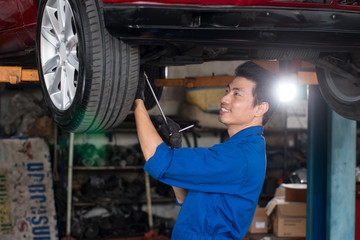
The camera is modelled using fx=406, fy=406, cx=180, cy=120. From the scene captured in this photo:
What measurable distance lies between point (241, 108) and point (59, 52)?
874 millimetres

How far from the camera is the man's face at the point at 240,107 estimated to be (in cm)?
181

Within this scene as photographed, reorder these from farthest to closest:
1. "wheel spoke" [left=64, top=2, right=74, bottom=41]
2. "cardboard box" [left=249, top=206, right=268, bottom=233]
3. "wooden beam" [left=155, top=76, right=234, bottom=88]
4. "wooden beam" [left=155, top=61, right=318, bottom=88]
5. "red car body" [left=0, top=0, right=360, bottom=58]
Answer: "cardboard box" [left=249, top=206, right=268, bottom=233] < "wooden beam" [left=155, top=76, right=234, bottom=88] < "wooden beam" [left=155, top=61, right=318, bottom=88] < "wheel spoke" [left=64, top=2, right=74, bottom=41] < "red car body" [left=0, top=0, right=360, bottom=58]

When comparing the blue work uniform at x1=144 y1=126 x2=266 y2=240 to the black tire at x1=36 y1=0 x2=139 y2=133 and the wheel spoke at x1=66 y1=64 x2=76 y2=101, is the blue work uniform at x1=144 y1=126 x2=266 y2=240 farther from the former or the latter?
the wheel spoke at x1=66 y1=64 x2=76 y2=101

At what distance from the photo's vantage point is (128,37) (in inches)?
61.1

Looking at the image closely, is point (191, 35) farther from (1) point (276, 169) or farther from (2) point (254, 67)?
(1) point (276, 169)

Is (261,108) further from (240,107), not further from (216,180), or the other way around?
(216,180)

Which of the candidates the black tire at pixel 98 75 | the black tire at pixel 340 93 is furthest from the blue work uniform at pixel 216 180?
the black tire at pixel 340 93

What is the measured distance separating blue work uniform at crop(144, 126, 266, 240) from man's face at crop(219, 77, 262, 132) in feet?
0.16

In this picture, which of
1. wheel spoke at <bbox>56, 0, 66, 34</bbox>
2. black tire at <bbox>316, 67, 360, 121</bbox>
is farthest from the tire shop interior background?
wheel spoke at <bbox>56, 0, 66, 34</bbox>

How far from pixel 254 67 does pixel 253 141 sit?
343 mm

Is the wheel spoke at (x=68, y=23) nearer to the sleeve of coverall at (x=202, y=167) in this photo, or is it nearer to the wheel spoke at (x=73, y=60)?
the wheel spoke at (x=73, y=60)

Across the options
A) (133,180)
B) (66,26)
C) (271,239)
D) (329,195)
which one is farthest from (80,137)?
(66,26)

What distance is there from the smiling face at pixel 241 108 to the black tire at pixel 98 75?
0.44m

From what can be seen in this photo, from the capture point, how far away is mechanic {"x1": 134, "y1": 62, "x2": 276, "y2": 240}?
159cm
